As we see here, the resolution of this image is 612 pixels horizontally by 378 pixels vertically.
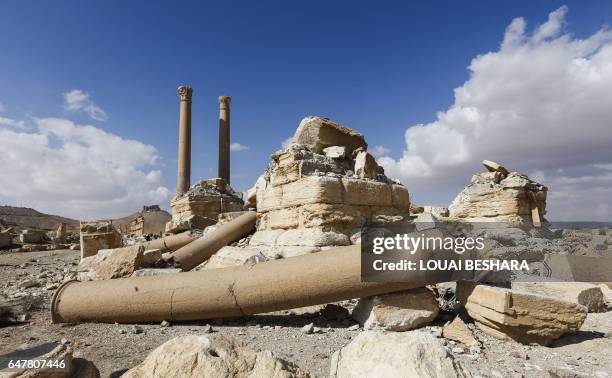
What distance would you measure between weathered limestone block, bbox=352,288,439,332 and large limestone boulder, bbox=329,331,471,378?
5.39 feet

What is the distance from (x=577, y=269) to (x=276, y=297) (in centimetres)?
602

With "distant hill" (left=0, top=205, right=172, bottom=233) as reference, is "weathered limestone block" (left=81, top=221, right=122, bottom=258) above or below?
below

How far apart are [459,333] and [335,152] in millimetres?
4131

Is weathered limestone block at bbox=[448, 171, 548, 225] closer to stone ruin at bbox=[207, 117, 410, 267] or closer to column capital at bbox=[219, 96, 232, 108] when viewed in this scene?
stone ruin at bbox=[207, 117, 410, 267]

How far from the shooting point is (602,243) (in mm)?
11625

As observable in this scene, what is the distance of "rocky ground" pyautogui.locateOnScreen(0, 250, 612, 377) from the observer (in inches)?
123

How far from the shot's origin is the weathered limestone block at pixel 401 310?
12.8ft

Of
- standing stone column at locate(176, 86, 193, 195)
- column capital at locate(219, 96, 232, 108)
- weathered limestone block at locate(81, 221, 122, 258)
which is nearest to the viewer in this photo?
weathered limestone block at locate(81, 221, 122, 258)

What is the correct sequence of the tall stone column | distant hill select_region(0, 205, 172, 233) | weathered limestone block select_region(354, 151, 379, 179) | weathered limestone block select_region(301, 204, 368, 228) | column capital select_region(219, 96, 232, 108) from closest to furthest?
1. weathered limestone block select_region(301, 204, 368, 228)
2. weathered limestone block select_region(354, 151, 379, 179)
3. the tall stone column
4. column capital select_region(219, 96, 232, 108)
5. distant hill select_region(0, 205, 172, 233)

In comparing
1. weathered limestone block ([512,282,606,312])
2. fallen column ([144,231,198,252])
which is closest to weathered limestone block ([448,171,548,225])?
weathered limestone block ([512,282,606,312])

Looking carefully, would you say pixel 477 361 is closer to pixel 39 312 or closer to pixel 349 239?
pixel 349 239

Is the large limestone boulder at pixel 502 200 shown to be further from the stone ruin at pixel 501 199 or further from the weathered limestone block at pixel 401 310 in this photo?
the weathered limestone block at pixel 401 310

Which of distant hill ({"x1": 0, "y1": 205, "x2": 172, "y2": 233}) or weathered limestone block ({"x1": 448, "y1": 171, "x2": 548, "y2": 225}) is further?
distant hill ({"x1": 0, "y1": 205, "x2": 172, "y2": 233})

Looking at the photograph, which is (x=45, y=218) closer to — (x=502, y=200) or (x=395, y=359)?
(x=502, y=200)
